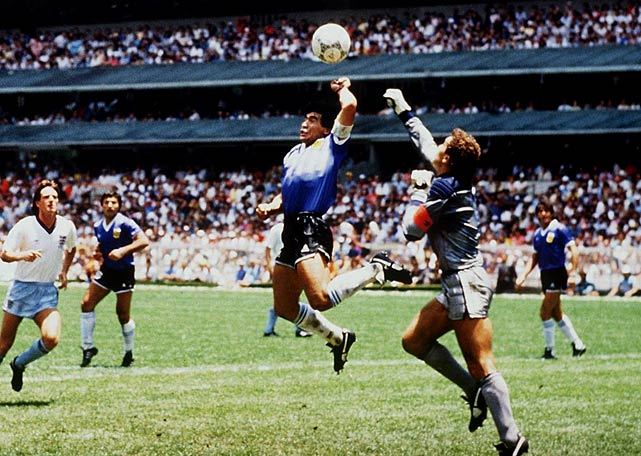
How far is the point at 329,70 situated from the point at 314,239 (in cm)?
3885

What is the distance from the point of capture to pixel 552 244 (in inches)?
680

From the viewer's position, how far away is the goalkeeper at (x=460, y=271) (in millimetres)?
8367

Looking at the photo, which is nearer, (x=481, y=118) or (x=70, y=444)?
(x=70, y=444)

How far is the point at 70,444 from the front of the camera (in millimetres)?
9148

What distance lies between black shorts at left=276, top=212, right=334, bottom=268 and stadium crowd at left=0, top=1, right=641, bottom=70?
3614 centimetres

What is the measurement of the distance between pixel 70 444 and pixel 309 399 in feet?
10.7

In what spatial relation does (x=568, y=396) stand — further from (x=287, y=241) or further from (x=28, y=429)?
(x=28, y=429)

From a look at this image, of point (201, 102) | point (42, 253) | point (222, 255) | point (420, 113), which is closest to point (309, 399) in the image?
point (42, 253)

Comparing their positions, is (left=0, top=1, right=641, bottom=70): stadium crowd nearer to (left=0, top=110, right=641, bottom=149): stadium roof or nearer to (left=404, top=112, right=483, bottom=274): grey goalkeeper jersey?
(left=0, top=110, right=641, bottom=149): stadium roof

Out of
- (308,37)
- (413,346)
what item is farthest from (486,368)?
(308,37)

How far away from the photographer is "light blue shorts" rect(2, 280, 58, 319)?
11992 millimetres

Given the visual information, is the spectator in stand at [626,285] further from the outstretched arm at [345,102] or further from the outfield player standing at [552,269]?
the outstretched arm at [345,102]

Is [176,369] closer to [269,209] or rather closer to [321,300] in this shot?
[269,209]

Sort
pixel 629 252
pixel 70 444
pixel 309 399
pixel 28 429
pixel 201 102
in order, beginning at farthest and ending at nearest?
pixel 201 102 < pixel 629 252 < pixel 309 399 < pixel 28 429 < pixel 70 444
